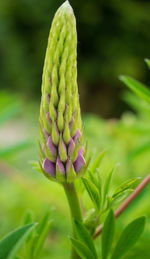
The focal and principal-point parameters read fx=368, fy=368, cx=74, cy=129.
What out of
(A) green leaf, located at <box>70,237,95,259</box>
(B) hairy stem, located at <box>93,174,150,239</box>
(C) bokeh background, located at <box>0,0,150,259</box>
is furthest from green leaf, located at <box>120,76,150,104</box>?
(C) bokeh background, located at <box>0,0,150,259</box>

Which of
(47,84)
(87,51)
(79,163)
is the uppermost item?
(87,51)

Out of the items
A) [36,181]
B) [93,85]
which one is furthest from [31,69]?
[36,181]

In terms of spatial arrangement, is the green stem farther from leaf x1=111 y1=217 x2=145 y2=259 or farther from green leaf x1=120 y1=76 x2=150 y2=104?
green leaf x1=120 y1=76 x2=150 y2=104

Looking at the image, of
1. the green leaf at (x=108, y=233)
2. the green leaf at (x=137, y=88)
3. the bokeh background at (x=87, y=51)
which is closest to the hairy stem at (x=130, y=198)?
the green leaf at (x=108, y=233)

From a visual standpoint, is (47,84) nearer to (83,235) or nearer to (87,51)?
(83,235)

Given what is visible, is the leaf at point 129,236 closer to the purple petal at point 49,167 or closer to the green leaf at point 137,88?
the purple petal at point 49,167

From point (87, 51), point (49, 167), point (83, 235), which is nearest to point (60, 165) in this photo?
point (49, 167)

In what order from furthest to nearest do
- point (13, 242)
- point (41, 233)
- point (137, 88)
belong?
point (137, 88) < point (41, 233) < point (13, 242)
